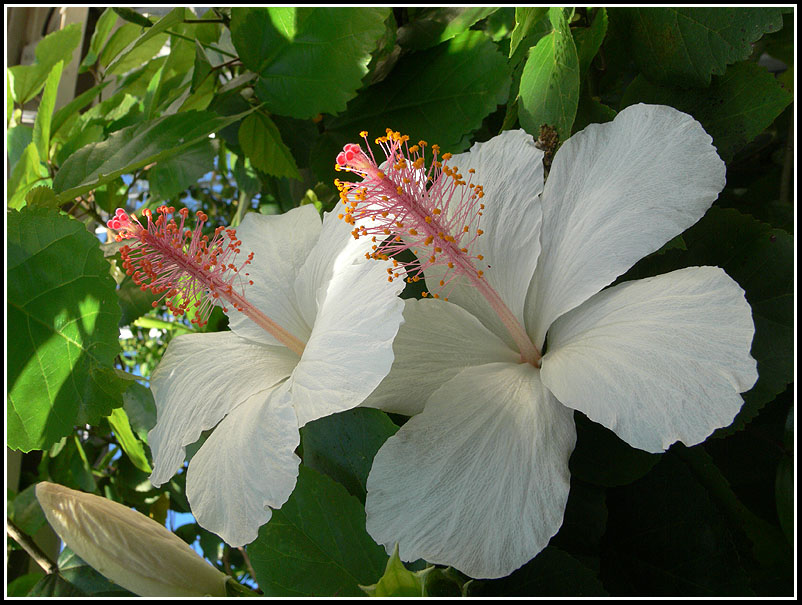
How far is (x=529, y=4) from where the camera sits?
1.39ft

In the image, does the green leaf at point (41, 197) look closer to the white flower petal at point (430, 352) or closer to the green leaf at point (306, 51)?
the green leaf at point (306, 51)

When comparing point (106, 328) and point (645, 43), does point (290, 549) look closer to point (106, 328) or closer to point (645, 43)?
point (106, 328)

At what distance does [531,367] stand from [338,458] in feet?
0.46

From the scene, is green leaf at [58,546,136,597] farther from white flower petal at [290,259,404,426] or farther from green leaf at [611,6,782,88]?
green leaf at [611,6,782,88]

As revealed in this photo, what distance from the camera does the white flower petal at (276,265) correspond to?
42cm

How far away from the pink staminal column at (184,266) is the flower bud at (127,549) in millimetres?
132

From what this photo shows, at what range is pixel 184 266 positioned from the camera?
42 centimetres

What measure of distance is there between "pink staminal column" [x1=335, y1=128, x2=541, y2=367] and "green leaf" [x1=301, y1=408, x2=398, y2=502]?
0.08 meters

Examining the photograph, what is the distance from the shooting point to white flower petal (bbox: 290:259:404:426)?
0.30 m

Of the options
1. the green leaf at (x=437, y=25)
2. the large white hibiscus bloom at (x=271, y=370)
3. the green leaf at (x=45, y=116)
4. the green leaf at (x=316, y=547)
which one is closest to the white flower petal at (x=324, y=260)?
the large white hibiscus bloom at (x=271, y=370)

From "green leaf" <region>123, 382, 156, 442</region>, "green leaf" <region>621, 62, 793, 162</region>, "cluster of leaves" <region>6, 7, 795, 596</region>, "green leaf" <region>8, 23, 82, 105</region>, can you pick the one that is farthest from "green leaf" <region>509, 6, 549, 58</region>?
"green leaf" <region>8, 23, 82, 105</region>

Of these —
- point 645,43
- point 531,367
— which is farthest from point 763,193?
point 531,367


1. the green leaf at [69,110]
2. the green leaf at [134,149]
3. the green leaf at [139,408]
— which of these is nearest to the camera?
the green leaf at [134,149]

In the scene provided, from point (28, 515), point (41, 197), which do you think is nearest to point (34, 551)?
point (28, 515)
